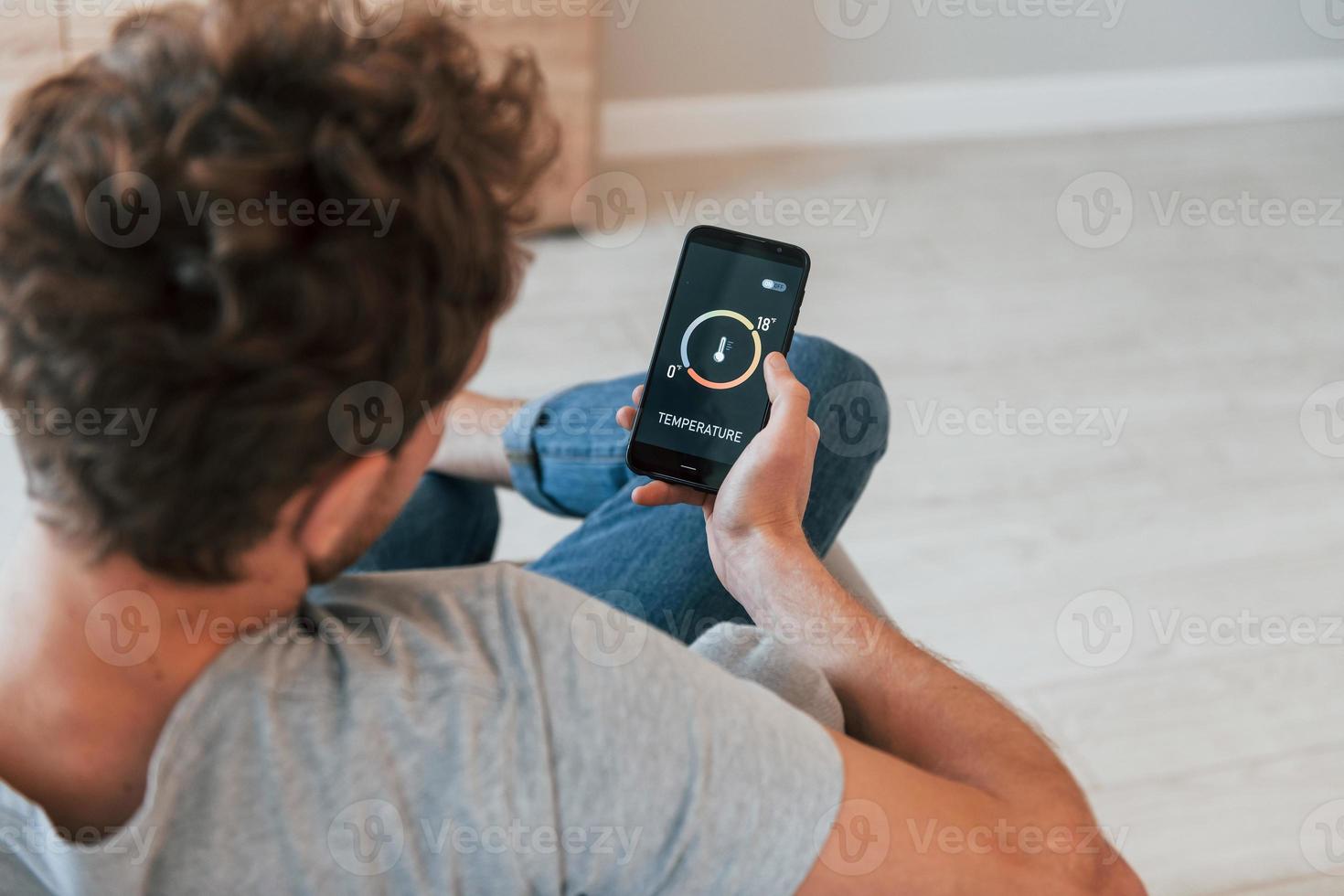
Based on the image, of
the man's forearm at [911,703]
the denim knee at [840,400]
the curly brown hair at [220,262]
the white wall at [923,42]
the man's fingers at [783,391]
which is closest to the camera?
the curly brown hair at [220,262]

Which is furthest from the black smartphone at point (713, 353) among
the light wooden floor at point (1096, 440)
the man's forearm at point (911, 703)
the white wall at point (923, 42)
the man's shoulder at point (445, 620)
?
the white wall at point (923, 42)

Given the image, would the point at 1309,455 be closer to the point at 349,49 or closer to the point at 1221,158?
the point at 1221,158

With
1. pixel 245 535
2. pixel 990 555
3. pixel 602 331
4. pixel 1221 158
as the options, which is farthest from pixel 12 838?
pixel 1221 158

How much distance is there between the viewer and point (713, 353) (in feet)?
3.15

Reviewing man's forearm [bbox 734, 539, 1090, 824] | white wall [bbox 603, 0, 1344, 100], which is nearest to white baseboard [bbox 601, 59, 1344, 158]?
white wall [bbox 603, 0, 1344, 100]

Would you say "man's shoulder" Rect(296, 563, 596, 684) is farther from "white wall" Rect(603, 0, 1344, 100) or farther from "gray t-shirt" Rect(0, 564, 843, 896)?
"white wall" Rect(603, 0, 1344, 100)

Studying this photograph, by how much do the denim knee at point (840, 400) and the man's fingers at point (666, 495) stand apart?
0.38 ft

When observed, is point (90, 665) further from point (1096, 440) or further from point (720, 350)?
point (1096, 440)

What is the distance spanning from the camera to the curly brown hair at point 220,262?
1.60 ft

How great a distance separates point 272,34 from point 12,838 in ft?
1.17

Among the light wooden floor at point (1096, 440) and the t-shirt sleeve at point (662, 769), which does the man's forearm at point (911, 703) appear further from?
the light wooden floor at point (1096, 440)

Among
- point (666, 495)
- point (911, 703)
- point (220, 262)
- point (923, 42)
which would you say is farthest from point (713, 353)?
point (923, 42)

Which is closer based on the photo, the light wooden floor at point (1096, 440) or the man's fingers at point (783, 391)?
the man's fingers at point (783, 391)

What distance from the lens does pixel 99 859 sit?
52 centimetres
